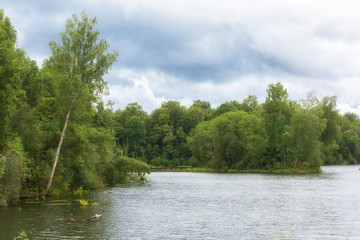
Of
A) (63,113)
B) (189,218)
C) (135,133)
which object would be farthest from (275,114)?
(189,218)

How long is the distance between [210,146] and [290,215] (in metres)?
83.9

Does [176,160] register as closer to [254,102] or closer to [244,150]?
[244,150]

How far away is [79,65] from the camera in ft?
128

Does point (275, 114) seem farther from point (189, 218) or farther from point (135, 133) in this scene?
point (189, 218)

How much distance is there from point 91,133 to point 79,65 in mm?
7775

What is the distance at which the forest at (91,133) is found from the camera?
32.2m

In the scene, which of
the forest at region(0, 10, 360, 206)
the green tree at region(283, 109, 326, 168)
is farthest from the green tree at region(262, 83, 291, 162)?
the green tree at region(283, 109, 326, 168)

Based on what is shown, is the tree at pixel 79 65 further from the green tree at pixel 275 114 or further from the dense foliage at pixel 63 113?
the green tree at pixel 275 114

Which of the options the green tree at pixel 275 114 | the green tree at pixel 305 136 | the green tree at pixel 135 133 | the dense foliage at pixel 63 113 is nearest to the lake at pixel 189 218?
the dense foliage at pixel 63 113

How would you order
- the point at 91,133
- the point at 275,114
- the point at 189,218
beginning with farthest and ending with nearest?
the point at 275,114 < the point at 91,133 < the point at 189,218

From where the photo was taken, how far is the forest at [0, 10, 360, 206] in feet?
106

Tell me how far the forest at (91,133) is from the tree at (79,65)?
0.33ft

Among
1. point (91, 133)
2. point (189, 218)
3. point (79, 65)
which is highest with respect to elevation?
point (79, 65)

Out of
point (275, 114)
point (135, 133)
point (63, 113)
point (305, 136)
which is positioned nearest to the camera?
point (63, 113)
